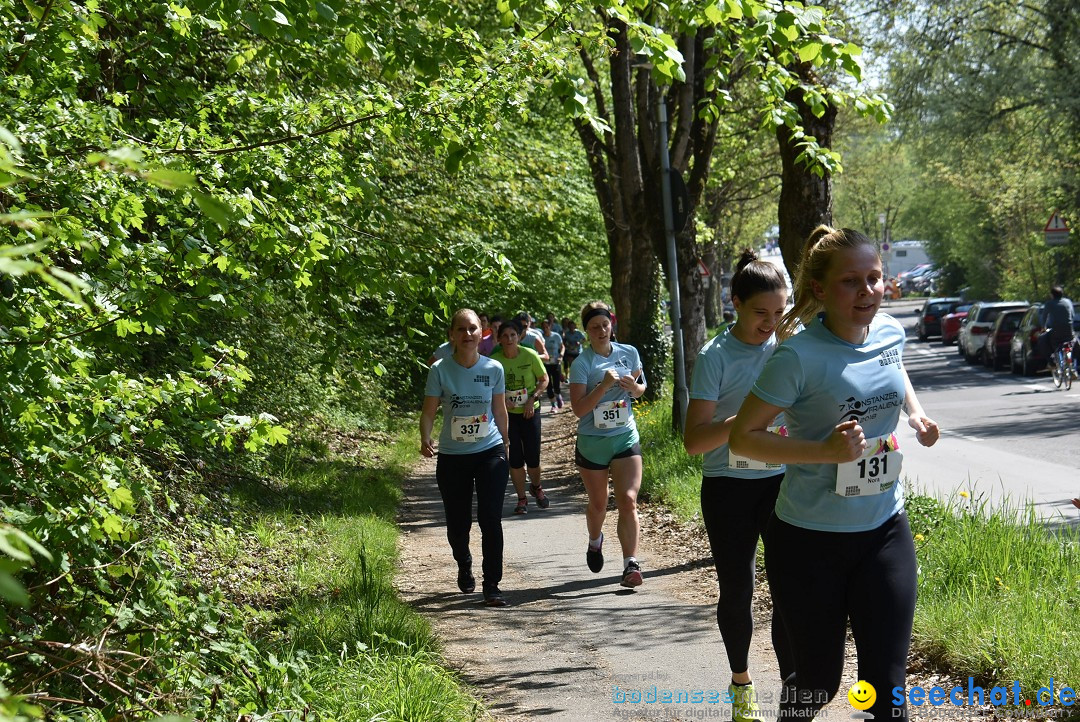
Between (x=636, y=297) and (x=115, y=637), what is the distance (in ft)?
52.5

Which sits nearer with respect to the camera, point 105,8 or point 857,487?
point 857,487

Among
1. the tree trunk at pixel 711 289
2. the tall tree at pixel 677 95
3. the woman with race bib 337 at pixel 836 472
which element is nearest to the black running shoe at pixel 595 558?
the tall tree at pixel 677 95

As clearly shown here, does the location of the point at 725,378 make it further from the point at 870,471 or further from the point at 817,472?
the point at 870,471

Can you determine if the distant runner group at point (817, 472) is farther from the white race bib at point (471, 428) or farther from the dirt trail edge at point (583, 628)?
the white race bib at point (471, 428)

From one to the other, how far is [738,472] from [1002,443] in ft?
40.2

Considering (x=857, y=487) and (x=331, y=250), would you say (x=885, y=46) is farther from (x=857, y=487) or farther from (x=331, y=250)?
(x=857, y=487)

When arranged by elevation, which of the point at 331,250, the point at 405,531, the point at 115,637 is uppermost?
the point at 331,250

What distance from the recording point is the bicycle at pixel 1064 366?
23953mm

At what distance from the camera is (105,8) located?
6.71m

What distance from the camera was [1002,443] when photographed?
640 inches

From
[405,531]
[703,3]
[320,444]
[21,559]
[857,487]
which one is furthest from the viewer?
[320,444]

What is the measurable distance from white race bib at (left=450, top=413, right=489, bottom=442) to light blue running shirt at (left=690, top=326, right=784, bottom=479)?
2.98 meters

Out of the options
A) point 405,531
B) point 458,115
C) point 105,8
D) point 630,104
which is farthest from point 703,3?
point 630,104

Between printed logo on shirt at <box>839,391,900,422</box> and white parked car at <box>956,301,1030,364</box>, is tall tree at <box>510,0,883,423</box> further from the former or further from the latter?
white parked car at <box>956,301,1030,364</box>
